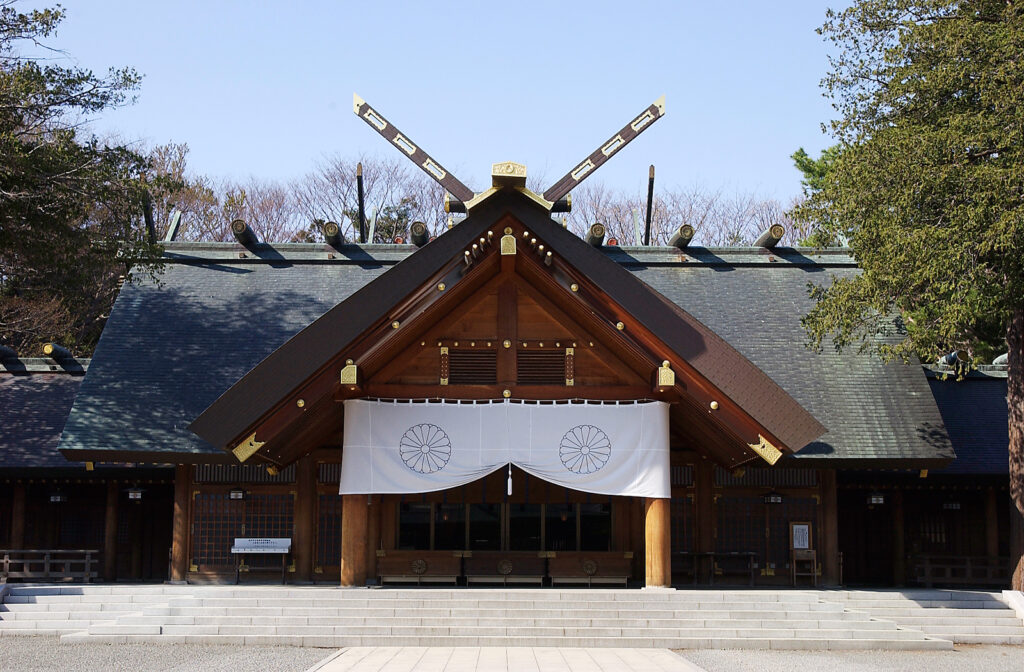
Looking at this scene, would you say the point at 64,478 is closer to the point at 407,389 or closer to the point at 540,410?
the point at 407,389

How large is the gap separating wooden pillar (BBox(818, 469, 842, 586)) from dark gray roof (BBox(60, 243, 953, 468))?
1009 mm

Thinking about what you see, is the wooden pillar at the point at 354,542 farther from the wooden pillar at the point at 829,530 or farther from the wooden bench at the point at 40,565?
the wooden pillar at the point at 829,530

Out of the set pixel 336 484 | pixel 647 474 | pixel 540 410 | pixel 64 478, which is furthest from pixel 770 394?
pixel 64 478

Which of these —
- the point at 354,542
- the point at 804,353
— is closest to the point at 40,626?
the point at 354,542

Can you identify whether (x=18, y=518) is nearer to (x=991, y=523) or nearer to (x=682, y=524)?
(x=682, y=524)

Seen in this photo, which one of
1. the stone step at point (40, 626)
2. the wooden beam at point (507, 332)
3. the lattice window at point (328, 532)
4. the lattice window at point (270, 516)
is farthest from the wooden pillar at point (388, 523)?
the stone step at point (40, 626)

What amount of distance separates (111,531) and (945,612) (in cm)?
1361

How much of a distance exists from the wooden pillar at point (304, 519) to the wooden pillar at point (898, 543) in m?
10.3

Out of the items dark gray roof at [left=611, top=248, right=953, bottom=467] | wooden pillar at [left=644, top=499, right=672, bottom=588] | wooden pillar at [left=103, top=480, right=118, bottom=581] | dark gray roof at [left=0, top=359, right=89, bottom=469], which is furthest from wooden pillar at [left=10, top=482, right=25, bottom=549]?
dark gray roof at [left=611, top=248, right=953, bottom=467]

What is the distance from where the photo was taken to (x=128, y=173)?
1546 cm

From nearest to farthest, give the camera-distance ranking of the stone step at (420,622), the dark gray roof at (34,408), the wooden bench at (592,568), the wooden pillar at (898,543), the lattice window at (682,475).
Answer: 1. the stone step at (420,622)
2. the wooden bench at (592,568)
3. the lattice window at (682,475)
4. the dark gray roof at (34,408)
5. the wooden pillar at (898,543)

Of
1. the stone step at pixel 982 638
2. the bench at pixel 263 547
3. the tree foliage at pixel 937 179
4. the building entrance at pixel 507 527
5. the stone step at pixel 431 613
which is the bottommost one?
the stone step at pixel 982 638

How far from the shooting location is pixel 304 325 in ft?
56.7

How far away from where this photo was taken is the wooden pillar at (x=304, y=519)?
51.5ft
